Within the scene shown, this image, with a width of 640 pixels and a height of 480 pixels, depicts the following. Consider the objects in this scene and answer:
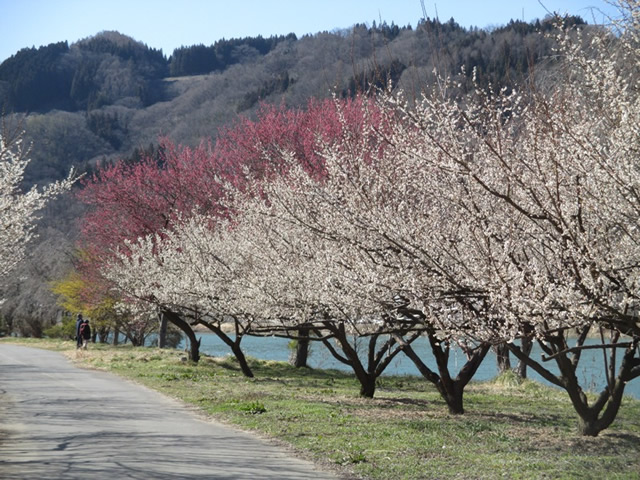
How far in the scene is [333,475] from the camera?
7516 mm

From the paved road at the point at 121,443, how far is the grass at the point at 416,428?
65 centimetres

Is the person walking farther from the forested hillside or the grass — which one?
the grass

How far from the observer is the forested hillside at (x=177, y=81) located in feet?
37.2

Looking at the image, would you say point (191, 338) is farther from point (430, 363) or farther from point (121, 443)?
point (121, 443)

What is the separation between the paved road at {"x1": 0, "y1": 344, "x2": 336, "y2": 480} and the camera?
7.25 m

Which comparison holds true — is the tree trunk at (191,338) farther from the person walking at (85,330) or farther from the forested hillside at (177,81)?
the person walking at (85,330)

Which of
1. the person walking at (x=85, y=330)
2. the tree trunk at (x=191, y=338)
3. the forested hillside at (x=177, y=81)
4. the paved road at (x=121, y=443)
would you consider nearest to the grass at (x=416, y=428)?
the paved road at (x=121, y=443)

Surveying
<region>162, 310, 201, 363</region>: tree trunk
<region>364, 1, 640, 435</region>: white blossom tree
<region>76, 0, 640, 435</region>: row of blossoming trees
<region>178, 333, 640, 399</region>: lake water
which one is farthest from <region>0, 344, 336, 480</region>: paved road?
<region>178, 333, 640, 399</region>: lake water

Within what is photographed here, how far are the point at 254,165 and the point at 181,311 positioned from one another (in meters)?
7.91

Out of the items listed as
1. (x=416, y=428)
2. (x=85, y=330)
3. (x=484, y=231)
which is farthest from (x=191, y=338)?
(x=484, y=231)

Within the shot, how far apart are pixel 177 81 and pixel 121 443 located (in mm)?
161567

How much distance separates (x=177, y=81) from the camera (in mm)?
162625

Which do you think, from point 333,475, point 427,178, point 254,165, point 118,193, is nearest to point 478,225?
point 427,178

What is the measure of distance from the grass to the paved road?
2.13ft
